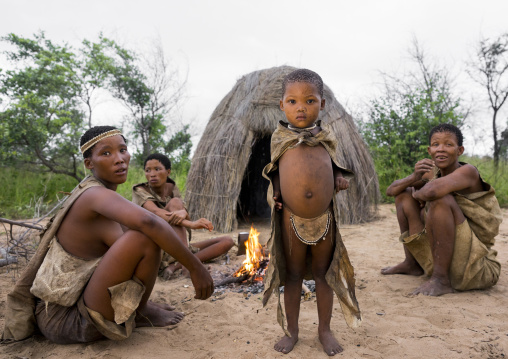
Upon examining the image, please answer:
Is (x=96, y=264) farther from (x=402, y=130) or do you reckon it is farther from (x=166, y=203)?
(x=402, y=130)

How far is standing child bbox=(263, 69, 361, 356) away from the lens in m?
1.93

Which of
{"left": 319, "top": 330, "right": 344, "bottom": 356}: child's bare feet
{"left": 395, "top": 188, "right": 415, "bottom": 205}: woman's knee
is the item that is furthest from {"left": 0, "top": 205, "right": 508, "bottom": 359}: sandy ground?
{"left": 395, "top": 188, "right": 415, "bottom": 205}: woman's knee

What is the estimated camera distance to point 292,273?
6.63 feet

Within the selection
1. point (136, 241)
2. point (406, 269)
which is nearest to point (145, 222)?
point (136, 241)

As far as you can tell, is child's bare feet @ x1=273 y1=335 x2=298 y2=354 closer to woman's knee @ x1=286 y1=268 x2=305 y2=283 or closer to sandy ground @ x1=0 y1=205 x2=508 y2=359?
sandy ground @ x1=0 y1=205 x2=508 y2=359

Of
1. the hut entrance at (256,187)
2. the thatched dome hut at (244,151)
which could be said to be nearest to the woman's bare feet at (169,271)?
the thatched dome hut at (244,151)

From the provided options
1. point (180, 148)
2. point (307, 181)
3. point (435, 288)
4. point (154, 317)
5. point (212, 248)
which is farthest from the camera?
point (180, 148)

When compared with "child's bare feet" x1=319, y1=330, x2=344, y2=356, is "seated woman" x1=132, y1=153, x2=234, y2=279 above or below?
above

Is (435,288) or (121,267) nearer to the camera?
(121,267)

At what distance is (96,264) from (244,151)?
4.28 meters

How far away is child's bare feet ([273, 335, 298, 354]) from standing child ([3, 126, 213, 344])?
495mm

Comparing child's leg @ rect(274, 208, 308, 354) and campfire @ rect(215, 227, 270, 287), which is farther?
campfire @ rect(215, 227, 270, 287)

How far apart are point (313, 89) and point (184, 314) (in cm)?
183

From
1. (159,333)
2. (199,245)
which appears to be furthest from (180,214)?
(159,333)
